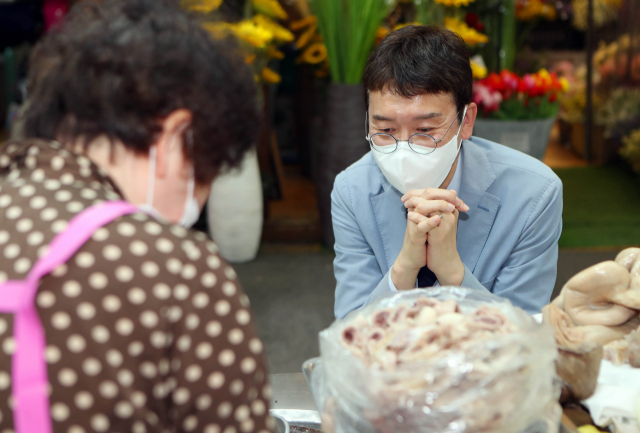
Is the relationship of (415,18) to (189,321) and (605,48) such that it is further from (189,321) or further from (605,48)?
(189,321)

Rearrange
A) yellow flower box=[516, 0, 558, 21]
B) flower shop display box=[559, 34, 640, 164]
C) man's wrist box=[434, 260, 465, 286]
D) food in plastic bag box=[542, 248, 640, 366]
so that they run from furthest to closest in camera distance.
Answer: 1. flower shop display box=[559, 34, 640, 164]
2. yellow flower box=[516, 0, 558, 21]
3. man's wrist box=[434, 260, 465, 286]
4. food in plastic bag box=[542, 248, 640, 366]

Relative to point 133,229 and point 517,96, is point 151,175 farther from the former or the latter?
point 517,96

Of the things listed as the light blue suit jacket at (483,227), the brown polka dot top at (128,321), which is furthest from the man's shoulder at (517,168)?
the brown polka dot top at (128,321)

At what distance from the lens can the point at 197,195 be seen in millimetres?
912

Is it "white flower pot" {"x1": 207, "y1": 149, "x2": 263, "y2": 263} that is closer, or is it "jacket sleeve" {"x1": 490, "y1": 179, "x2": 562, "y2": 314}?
"jacket sleeve" {"x1": 490, "y1": 179, "x2": 562, "y2": 314}

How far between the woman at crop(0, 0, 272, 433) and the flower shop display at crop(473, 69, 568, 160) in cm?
320

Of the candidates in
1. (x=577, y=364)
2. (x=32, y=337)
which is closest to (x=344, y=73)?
(x=577, y=364)

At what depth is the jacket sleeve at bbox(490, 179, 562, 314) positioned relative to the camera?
1.52 meters

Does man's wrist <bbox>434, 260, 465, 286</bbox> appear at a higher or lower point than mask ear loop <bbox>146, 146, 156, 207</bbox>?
lower

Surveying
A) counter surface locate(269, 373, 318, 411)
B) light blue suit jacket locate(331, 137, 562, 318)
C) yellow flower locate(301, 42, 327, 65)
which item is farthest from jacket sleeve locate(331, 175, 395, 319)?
yellow flower locate(301, 42, 327, 65)

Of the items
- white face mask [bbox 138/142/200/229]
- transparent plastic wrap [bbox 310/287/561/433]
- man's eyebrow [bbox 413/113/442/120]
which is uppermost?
white face mask [bbox 138/142/200/229]

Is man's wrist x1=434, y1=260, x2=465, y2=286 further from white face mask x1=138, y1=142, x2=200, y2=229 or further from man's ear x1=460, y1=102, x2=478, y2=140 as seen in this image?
white face mask x1=138, y1=142, x2=200, y2=229

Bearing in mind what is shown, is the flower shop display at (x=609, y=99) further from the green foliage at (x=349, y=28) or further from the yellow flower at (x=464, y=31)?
the green foliage at (x=349, y=28)

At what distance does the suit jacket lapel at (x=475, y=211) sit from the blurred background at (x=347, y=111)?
4.70 ft
